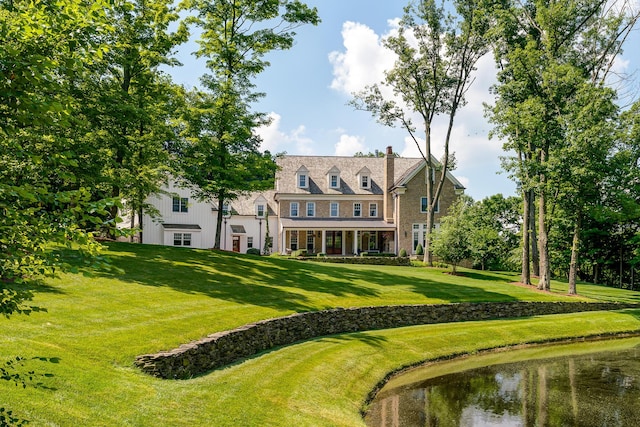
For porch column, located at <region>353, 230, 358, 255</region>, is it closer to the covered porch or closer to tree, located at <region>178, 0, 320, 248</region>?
the covered porch

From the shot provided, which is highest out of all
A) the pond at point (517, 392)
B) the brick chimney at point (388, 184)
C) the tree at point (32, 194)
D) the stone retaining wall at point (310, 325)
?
the brick chimney at point (388, 184)

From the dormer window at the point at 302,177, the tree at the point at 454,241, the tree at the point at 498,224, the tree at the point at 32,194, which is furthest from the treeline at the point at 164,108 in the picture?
the tree at the point at 498,224

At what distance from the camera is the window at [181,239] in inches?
1748

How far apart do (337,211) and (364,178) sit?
15.6 ft

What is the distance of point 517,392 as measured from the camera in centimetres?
1537

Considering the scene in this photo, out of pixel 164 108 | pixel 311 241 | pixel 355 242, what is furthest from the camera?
pixel 311 241

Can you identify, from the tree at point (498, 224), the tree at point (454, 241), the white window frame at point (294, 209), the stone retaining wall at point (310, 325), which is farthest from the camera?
the white window frame at point (294, 209)

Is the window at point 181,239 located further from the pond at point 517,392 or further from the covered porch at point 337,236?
the pond at point 517,392

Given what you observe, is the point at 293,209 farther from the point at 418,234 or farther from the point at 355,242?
the point at 418,234

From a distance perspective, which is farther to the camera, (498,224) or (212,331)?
(498,224)

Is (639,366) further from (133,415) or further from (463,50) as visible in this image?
(463,50)

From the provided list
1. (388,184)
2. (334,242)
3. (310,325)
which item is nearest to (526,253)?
(388,184)

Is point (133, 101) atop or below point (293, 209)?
atop

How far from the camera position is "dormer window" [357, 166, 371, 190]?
54.1 meters
